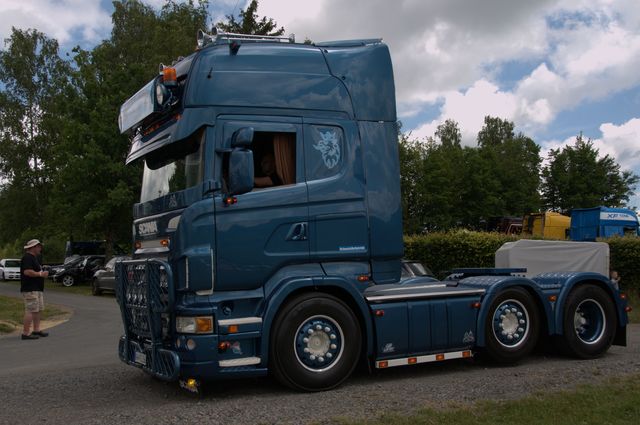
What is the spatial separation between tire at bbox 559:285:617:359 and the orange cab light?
575 cm

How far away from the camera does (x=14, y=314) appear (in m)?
17.7

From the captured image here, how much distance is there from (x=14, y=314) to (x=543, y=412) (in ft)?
52.2

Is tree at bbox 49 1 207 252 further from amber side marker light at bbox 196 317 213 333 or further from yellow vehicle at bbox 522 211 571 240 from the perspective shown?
amber side marker light at bbox 196 317 213 333

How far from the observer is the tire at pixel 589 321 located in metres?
8.62

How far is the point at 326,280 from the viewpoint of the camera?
6914mm

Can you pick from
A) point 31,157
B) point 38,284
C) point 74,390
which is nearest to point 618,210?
point 38,284

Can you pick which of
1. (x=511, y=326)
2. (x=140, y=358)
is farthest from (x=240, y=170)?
(x=511, y=326)

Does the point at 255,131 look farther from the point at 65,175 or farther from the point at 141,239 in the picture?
the point at 65,175

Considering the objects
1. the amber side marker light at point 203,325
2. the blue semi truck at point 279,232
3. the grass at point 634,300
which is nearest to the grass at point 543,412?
the blue semi truck at point 279,232

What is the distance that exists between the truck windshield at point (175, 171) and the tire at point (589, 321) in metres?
5.18

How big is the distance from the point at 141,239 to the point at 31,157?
41.2 meters

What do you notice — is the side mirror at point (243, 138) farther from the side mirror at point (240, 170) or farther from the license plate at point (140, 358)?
the license plate at point (140, 358)

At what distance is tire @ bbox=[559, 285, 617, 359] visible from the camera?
8.62m

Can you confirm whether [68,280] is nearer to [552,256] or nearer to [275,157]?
[552,256]
